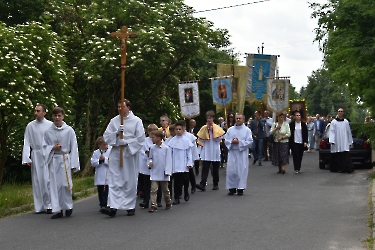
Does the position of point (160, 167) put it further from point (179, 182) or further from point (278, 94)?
point (278, 94)

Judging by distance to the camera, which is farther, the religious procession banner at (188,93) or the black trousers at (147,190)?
the religious procession banner at (188,93)

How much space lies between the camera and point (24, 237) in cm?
1041

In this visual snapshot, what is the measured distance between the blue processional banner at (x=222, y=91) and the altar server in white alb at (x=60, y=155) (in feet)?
60.0

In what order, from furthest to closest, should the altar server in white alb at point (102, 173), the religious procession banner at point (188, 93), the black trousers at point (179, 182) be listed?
the religious procession banner at point (188, 93)
the black trousers at point (179, 182)
the altar server in white alb at point (102, 173)

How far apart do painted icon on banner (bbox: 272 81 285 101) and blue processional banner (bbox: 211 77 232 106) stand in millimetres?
1970

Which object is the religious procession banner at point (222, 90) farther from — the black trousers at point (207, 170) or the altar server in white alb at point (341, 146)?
the black trousers at point (207, 170)

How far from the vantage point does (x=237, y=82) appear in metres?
34.6

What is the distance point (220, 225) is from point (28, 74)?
8.25 metres

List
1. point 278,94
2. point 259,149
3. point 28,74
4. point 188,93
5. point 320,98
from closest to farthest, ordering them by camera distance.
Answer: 1. point 28,74
2. point 259,149
3. point 188,93
4. point 278,94
5. point 320,98

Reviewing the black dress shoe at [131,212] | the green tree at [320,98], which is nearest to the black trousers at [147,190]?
the black dress shoe at [131,212]

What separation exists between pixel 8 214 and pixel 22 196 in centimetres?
178

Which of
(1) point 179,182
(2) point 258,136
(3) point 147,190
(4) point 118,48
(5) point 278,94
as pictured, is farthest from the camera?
(5) point 278,94

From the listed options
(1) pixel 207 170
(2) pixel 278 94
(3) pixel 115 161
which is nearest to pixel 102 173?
(3) pixel 115 161

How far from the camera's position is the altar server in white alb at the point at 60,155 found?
13.0 meters
